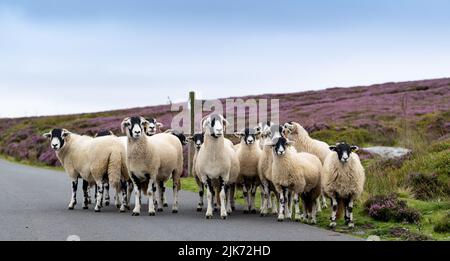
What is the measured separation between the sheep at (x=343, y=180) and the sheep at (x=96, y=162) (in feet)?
19.0

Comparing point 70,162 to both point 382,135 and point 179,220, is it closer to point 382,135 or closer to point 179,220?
point 179,220

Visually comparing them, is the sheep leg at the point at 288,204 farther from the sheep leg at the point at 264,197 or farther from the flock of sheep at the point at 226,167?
the sheep leg at the point at 264,197

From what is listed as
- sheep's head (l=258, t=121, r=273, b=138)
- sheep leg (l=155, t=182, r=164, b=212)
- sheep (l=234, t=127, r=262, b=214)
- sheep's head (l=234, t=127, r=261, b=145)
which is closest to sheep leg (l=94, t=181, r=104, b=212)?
sheep leg (l=155, t=182, r=164, b=212)

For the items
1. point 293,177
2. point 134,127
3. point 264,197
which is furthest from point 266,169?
point 134,127

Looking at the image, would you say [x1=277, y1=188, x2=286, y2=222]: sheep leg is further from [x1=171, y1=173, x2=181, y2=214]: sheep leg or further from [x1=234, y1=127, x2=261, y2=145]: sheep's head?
[x1=171, y1=173, x2=181, y2=214]: sheep leg

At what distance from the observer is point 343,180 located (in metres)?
15.2

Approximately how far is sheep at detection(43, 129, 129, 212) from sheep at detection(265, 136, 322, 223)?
4.48 meters

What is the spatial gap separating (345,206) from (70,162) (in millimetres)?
8326

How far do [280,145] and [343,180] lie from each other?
1792 mm

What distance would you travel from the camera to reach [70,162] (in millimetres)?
19078

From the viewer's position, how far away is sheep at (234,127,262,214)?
18.0 metres

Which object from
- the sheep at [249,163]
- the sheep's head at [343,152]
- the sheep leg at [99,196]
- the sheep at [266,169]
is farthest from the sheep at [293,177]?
the sheep leg at [99,196]

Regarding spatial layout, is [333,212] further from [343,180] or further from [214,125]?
[214,125]
